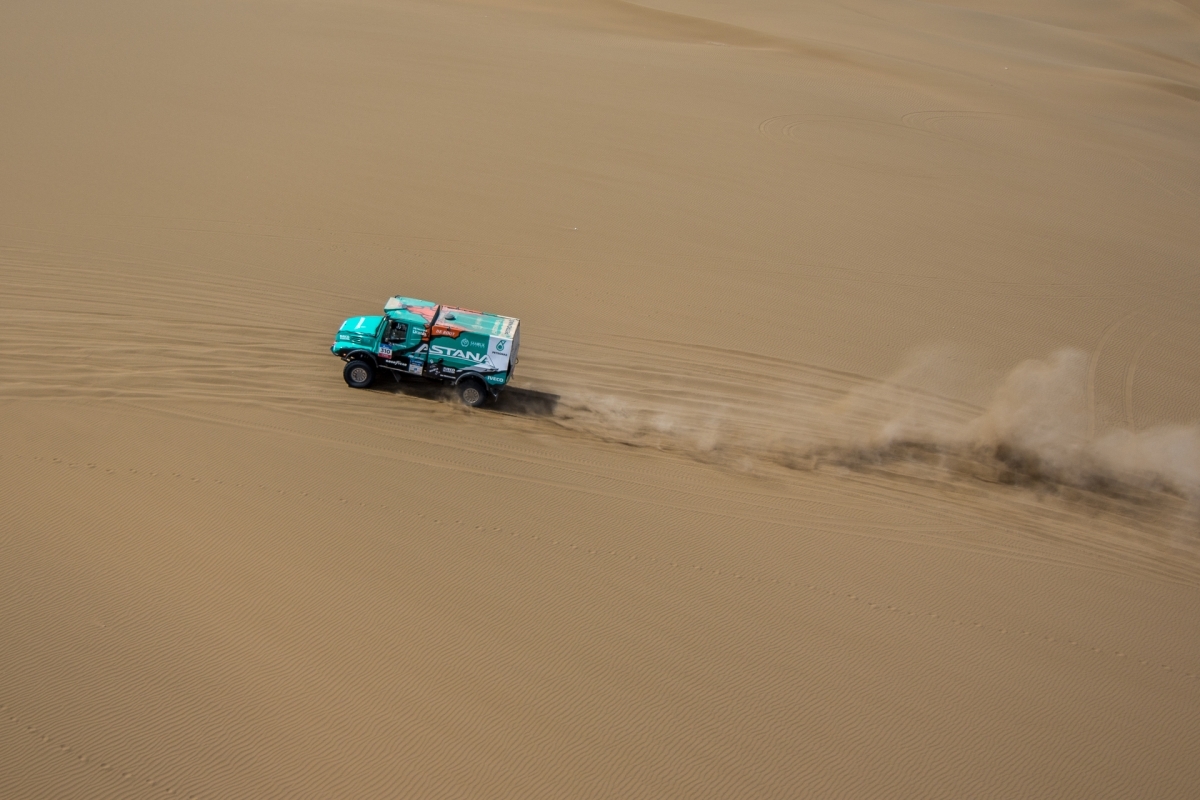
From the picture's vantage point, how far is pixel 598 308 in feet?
48.2

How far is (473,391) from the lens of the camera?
38.0ft

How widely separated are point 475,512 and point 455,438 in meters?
1.48

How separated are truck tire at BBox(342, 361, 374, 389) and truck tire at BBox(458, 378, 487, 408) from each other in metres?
1.29

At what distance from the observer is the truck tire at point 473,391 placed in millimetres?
11523

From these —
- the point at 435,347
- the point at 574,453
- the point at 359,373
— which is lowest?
the point at 574,453

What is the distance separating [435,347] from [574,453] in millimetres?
2373

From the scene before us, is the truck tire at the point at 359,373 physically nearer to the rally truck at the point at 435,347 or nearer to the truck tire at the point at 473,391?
the rally truck at the point at 435,347

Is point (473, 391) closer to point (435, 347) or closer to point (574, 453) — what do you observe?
point (435, 347)

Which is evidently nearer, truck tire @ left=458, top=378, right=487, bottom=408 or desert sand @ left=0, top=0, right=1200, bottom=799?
desert sand @ left=0, top=0, right=1200, bottom=799

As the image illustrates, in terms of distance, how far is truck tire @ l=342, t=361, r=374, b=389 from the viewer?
38.2 feet

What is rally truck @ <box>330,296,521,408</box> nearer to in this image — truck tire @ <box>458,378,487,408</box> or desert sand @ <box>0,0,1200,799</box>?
truck tire @ <box>458,378,487,408</box>

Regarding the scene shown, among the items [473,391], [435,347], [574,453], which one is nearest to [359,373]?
[435,347]

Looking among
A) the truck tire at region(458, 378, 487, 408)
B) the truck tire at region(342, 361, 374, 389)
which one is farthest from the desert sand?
the truck tire at region(342, 361, 374, 389)

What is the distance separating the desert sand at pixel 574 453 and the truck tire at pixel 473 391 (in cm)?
31
